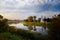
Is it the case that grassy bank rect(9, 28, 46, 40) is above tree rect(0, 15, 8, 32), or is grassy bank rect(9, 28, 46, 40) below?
below

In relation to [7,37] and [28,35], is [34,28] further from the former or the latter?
[7,37]

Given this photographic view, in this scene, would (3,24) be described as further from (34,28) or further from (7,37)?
(34,28)

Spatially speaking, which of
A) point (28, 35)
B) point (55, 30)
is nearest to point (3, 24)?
point (28, 35)

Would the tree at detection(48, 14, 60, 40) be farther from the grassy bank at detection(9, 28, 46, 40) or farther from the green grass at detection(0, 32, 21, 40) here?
the green grass at detection(0, 32, 21, 40)

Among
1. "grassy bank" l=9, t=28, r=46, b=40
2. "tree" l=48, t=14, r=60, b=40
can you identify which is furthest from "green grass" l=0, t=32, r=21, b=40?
"tree" l=48, t=14, r=60, b=40

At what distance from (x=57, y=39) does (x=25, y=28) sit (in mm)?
405

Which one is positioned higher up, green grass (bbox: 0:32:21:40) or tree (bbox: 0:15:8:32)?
tree (bbox: 0:15:8:32)

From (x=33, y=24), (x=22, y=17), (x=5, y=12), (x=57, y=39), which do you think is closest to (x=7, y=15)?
(x=5, y=12)

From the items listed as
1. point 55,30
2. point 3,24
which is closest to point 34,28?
point 55,30

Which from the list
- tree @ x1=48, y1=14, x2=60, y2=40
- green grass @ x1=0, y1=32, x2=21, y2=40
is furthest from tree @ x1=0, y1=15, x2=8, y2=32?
tree @ x1=48, y1=14, x2=60, y2=40

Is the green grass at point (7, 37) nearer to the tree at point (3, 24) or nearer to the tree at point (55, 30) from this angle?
the tree at point (3, 24)

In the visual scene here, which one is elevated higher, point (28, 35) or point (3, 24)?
point (3, 24)

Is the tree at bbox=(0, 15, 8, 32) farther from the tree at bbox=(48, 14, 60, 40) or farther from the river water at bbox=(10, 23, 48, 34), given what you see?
the tree at bbox=(48, 14, 60, 40)

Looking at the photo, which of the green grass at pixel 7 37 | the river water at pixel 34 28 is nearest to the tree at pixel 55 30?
the river water at pixel 34 28
